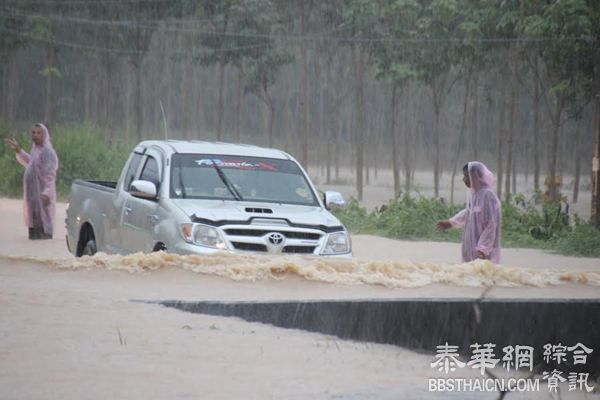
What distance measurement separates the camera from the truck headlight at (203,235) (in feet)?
38.3

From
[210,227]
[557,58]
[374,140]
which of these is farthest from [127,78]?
[210,227]

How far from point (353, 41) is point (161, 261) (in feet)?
134

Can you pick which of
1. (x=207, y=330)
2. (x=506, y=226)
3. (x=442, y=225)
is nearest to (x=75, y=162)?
(x=506, y=226)

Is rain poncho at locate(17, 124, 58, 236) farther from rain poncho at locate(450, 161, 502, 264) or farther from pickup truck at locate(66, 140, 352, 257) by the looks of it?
rain poncho at locate(450, 161, 502, 264)

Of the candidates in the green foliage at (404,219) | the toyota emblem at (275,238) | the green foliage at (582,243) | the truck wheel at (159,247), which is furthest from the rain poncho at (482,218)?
the green foliage at (404,219)

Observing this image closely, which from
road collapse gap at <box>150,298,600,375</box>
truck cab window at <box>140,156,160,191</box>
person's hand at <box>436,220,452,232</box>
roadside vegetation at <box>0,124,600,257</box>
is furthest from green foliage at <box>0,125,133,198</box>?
road collapse gap at <box>150,298,600,375</box>

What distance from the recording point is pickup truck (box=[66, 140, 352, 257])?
1181 centimetres

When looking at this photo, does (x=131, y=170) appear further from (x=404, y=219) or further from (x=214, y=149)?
(x=404, y=219)

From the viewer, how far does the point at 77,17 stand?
201 feet

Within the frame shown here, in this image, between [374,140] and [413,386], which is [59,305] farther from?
[374,140]

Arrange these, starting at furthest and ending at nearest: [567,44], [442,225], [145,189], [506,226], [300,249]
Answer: [567,44]
[506,226]
[442,225]
[145,189]
[300,249]

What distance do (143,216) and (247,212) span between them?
1.19m

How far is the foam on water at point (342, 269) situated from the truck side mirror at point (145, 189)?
5.14 feet

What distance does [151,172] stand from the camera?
1345 cm
